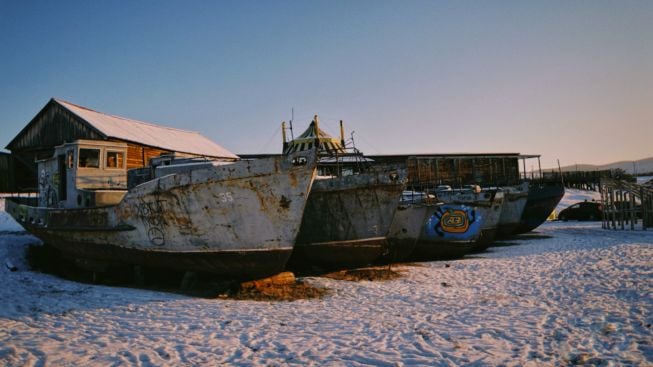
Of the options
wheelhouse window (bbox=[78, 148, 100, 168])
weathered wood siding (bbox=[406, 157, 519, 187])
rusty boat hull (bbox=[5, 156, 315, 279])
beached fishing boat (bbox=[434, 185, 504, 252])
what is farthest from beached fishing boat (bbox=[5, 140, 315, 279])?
weathered wood siding (bbox=[406, 157, 519, 187])

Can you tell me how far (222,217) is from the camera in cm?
735

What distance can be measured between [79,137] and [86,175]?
10.9 meters

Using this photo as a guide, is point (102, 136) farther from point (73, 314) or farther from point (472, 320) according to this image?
point (472, 320)

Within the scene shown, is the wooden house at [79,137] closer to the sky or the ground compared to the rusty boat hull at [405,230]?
closer to the sky

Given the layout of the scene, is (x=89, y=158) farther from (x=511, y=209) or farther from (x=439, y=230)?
(x=511, y=209)

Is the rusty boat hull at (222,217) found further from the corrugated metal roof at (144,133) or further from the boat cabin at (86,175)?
the corrugated metal roof at (144,133)

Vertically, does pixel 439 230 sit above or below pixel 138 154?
below

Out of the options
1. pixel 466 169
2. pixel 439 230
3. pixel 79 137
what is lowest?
pixel 439 230

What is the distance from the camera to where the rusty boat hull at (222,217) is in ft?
23.6

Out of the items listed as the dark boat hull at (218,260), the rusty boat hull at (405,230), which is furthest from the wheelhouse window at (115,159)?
the rusty boat hull at (405,230)

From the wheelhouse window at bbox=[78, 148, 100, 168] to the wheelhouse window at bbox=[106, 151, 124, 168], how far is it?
307mm

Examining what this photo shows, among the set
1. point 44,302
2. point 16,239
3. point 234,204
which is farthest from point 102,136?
point 234,204

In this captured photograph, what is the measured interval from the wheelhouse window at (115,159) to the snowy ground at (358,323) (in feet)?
11.6

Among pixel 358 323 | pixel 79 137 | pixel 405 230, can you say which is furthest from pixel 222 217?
pixel 79 137
